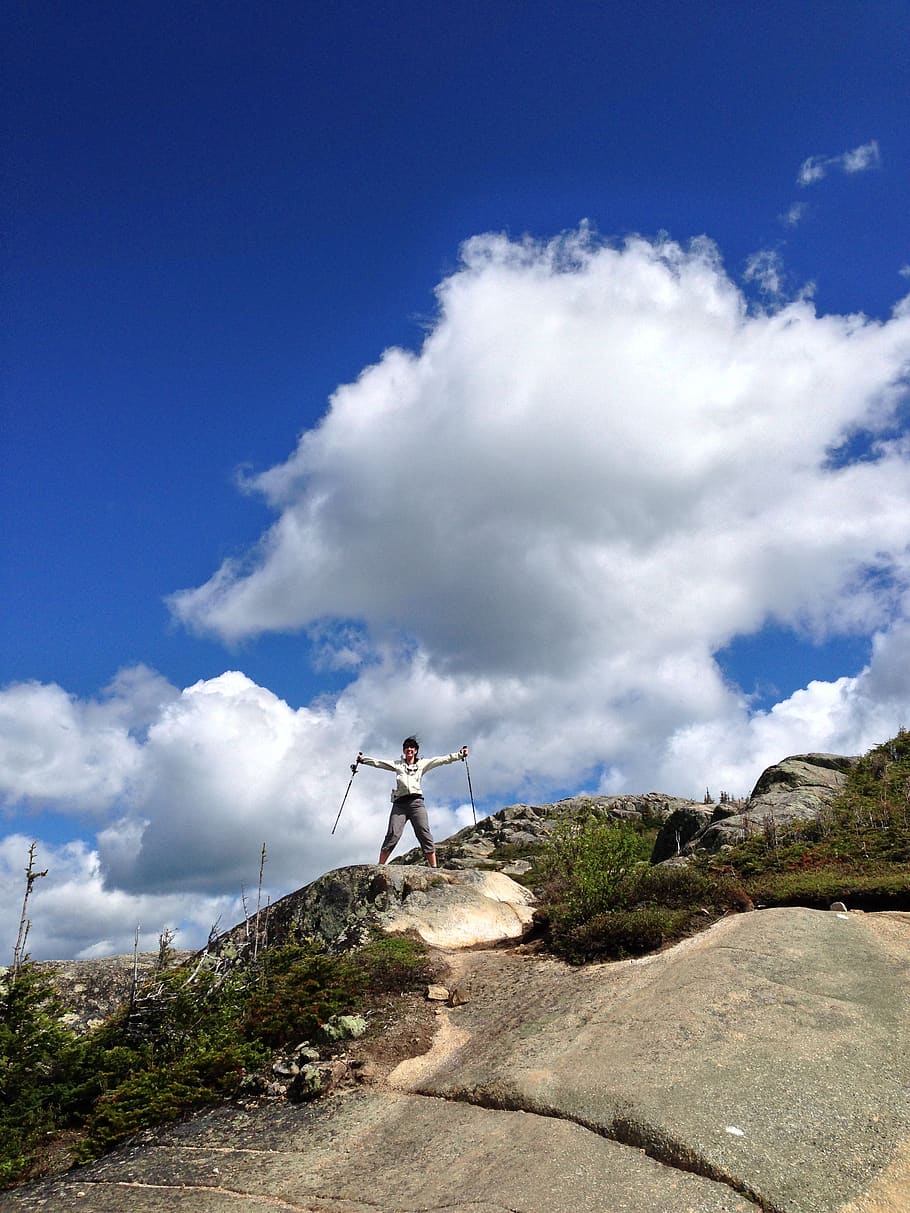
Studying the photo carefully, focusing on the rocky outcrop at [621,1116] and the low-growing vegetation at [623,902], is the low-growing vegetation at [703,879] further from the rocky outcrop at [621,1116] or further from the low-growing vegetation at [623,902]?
the rocky outcrop at [621,1116]

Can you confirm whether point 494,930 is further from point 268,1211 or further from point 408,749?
point 268,1211

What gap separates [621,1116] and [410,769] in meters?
13.3

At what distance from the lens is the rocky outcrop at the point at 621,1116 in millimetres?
7625

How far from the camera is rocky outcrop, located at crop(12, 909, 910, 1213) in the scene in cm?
762

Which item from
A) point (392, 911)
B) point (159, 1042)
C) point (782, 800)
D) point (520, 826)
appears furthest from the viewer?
point (520, 826)

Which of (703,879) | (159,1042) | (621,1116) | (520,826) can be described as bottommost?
(621,1116)

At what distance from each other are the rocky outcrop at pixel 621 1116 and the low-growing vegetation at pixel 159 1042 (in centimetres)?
90

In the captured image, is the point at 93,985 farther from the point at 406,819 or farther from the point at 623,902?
the point at 623,902

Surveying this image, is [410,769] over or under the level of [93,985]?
over

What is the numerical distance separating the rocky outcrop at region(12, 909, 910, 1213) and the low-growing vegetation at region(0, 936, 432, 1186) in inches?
35.4

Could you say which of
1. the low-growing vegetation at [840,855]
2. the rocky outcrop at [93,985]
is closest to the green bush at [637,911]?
the low-growing vegetation at [840,855]

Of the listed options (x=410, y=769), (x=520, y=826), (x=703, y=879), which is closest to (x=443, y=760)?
(x=410, y=769)

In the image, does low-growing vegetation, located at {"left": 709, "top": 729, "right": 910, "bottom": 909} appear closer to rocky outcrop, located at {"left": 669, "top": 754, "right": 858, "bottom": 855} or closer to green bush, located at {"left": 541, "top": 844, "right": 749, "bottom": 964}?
rocky outcrop, located at {"left": 669, "top": 754, "right": 858, "bottom": 855}

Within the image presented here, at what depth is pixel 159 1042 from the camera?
1370 centimetres
